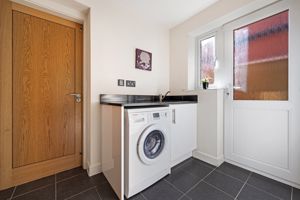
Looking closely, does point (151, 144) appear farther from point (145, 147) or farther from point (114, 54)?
point (114, 54)

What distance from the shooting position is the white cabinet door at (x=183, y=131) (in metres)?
1.80

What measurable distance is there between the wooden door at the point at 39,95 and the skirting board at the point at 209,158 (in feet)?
5.90

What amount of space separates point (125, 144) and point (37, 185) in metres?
1.14

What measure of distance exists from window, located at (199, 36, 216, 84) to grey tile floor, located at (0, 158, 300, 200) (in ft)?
4.66

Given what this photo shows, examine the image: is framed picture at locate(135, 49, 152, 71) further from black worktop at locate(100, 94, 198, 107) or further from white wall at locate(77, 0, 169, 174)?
black worktop at locate(100, 94, 198, 107)

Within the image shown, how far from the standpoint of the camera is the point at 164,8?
6.56 feet

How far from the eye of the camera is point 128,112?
123 cm

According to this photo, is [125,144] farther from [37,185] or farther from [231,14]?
[231,14]

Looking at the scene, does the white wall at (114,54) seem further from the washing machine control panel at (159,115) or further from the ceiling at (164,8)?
the washing machine control panel at (159,115)

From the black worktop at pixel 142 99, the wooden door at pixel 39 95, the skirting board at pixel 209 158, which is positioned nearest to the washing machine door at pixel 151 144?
the black worktop at pixel 142 99

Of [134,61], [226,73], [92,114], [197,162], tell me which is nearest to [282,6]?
[226,73]

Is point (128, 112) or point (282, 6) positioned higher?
point (282, 6)

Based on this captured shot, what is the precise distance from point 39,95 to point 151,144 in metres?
1.45

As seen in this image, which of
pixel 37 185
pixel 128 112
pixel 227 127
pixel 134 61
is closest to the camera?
pixel 128 112
